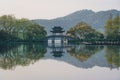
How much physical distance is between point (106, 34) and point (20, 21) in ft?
48.1

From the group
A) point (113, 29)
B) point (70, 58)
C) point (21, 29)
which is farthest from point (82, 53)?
point (21, 29)

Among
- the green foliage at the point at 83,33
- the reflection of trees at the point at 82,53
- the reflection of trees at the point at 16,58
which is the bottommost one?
the reflection of trees at the point at 82,53

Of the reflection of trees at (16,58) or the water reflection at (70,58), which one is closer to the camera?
the reflection of trees at (16,58)

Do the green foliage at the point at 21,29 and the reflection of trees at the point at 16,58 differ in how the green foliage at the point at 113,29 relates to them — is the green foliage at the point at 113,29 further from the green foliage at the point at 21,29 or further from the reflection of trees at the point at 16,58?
the reflection of trees at the point at 16,58

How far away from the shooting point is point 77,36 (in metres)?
61.2

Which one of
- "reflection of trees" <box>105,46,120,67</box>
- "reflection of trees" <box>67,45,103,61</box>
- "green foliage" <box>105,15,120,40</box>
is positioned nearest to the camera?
"reflection of trees" <box>105,46,120,67</box>

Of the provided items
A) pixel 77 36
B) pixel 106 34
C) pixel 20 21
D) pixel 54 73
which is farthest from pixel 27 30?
pixel 54 73

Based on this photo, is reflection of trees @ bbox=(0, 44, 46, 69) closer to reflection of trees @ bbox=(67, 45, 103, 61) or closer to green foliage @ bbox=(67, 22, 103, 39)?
Result: reflection of trees @ bbox=(67, 45, 103, 61)

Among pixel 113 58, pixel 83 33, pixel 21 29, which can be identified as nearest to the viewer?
pixel 113 58

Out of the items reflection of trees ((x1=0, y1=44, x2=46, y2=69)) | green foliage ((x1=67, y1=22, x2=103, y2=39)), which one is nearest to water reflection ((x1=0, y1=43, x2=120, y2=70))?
reflection of trees ((x1=0, y1=44, x2=46, y2=69))

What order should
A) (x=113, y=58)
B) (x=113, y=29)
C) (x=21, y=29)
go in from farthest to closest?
1. (x=21, y=29)
2. (x=113, y=29)
3. (x=113, y=58)

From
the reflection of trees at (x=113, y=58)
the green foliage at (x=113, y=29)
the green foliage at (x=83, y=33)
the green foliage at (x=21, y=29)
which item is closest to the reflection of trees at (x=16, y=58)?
the reflection of trees at (x=113, y=58)

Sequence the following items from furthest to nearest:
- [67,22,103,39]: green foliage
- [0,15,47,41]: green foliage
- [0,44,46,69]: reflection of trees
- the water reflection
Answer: [67,22,103,39]: green foliage < [0,15,47,41]: green foliage < the water reflection < [0,44,46,69]: reflection of trees

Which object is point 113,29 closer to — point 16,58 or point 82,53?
point 82,53
